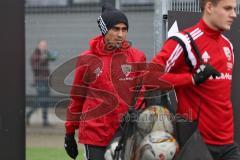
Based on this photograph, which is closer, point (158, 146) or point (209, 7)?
point (158, 146)

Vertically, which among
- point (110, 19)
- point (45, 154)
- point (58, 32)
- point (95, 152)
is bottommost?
point (45, 154)

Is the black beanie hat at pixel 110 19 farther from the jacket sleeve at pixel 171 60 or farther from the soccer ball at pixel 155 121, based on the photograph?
the soccer ball at pixel 155 121

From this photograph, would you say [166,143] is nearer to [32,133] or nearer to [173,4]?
[173,4]

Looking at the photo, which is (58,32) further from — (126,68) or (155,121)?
(155,121)

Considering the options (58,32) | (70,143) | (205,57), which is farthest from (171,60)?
(58,32)

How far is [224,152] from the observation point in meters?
5.56

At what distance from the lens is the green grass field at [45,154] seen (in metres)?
11.6

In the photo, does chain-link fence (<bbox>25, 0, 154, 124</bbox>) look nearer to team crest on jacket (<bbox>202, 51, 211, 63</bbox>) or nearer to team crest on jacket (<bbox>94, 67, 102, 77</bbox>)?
team crest on jacket (<bbox>94, 67, 102, 77</bbox>)

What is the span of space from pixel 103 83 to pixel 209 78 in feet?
3.47

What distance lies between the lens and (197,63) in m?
5.43

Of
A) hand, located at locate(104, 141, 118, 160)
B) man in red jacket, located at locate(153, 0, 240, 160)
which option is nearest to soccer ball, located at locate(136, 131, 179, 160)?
man in red jacket, located at locate(153, 0, 240, 160)

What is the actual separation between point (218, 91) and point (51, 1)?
10.3 meters

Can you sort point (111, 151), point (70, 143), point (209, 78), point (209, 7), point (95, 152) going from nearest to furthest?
1. point (209, 78)
2. point (209, 7)
3. point (111, 151)
4. point (95, 152)
5. point (70, 143)

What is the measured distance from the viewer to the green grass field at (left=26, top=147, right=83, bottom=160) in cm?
→ 1163
